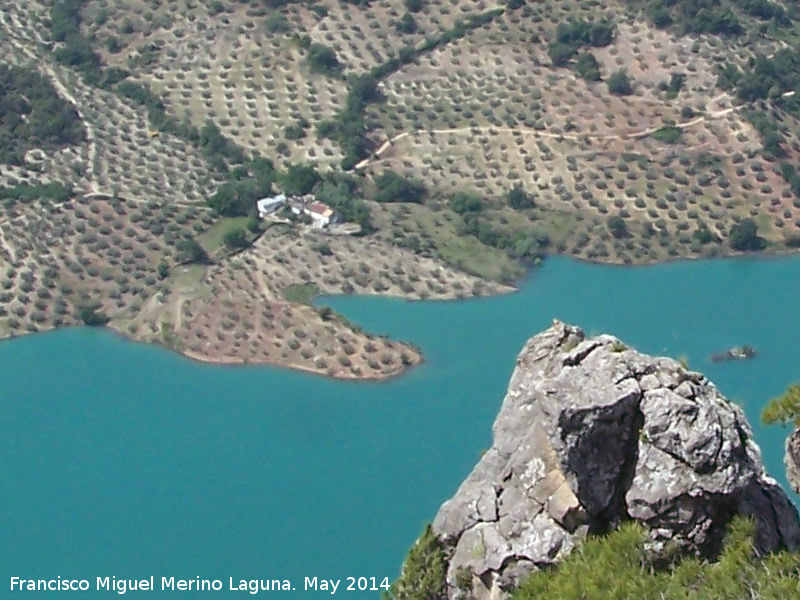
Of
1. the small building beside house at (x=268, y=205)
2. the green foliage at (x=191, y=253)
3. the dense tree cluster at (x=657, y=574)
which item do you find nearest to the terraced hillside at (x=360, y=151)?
the green foliage at (x=191, y=253)

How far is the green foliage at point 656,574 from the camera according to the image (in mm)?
13968

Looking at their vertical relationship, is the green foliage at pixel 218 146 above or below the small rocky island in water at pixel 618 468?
below

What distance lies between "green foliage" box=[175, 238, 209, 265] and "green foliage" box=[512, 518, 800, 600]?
3261 cm

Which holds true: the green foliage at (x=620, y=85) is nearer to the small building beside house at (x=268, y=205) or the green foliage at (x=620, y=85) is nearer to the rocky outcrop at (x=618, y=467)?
the small building beside house at (x=268, y=205)

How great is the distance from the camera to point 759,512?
15.4 metres

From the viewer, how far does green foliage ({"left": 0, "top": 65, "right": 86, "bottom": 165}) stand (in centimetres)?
5291

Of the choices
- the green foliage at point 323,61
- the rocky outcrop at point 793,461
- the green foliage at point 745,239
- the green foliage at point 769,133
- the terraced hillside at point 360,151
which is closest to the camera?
the rocky outcrop at point 793,461

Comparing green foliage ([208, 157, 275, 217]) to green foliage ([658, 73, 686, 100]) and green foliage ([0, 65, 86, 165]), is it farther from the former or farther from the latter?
green foliage ([658, 73, 686, 100])

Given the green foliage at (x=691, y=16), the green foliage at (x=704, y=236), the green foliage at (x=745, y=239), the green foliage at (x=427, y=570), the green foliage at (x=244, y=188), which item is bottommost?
the green foliage at (x=244, y=188)

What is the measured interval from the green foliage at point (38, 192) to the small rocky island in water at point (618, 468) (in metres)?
35.9

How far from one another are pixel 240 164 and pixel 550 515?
38.3 m

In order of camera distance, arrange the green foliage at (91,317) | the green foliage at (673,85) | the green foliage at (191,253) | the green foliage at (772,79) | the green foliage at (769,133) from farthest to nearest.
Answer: the green foliage at (673,85) < the green foliage at (772,79) < the green foliage at (769,133) < the green foliage at (191,253) < the green foliage at (91,317)

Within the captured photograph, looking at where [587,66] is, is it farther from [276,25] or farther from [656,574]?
[656,574]

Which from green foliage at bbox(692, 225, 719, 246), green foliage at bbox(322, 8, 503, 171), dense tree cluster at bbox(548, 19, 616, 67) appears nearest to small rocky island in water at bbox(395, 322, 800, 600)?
green foliage at bbox(692, 225, 719, 246)
